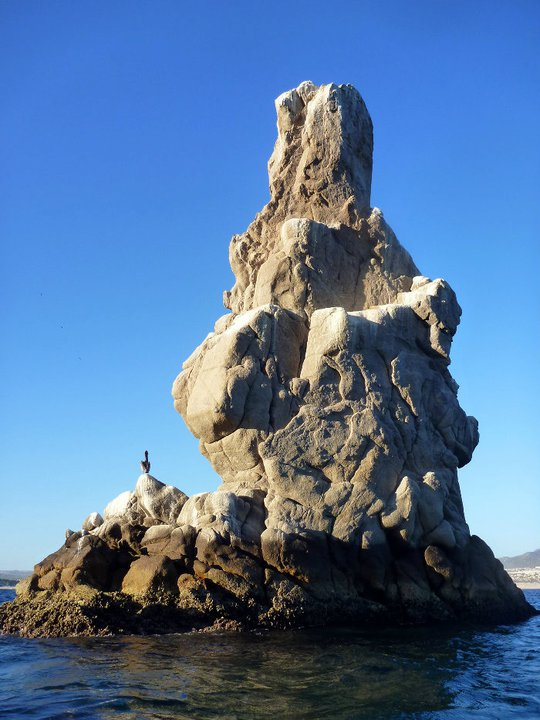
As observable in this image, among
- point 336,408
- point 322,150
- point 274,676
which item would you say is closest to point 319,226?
point 322,150

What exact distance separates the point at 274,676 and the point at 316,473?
30.6ft

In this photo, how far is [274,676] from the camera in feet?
50.9

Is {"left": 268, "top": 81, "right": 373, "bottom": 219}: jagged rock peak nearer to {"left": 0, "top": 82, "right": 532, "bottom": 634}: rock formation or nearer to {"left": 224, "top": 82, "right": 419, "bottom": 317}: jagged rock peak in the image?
{"left": 224, "top": 82, "right": 419, "bottom": 317}: jagged rock peak

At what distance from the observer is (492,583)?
25.1 meters

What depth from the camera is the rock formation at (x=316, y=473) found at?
21.5m

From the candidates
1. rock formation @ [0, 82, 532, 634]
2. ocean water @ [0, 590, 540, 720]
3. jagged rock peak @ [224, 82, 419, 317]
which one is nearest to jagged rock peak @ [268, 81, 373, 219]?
jagged rock peak @ [224, 82, 419, 317]

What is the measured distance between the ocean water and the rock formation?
65.3 inches

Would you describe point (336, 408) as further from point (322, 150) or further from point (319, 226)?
point (322, 150)

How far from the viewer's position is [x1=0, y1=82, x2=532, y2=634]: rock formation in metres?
21.5

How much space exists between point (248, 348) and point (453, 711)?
48.2 ft

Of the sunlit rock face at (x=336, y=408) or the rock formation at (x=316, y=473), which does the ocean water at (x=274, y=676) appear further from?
the sunlit rock face at (x=336, y=408)

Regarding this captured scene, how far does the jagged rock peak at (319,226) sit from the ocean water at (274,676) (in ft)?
43.3

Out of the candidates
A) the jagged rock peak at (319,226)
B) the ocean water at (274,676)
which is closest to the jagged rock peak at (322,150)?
the jagged rock peak at (319,226)

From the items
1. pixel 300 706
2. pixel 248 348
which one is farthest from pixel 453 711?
pixel 248 348
